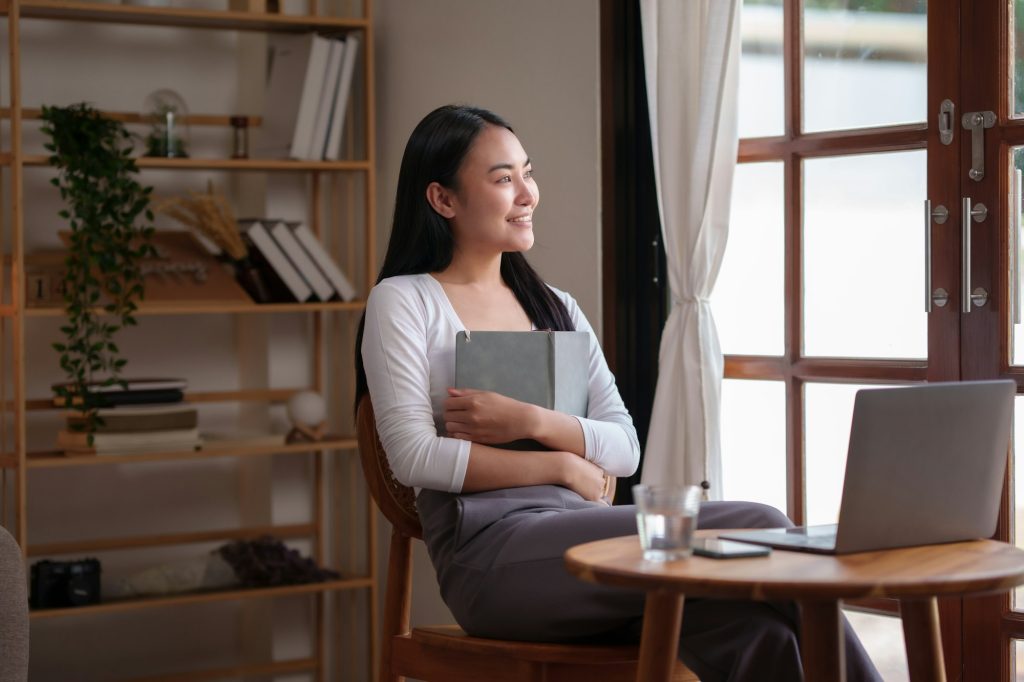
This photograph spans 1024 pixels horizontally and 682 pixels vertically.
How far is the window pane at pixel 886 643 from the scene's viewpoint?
2432mm

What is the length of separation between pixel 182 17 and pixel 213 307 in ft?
2.44

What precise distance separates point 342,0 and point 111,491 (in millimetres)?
1525

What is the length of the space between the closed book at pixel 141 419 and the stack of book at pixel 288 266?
0.36 meters

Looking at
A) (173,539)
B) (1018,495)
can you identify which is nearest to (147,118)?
(173,539)

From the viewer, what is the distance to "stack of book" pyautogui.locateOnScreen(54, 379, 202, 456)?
2.99m

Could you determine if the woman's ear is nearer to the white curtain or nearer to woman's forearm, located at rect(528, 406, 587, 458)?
woman's forearm, located at rect(528, 406, 587, 458)

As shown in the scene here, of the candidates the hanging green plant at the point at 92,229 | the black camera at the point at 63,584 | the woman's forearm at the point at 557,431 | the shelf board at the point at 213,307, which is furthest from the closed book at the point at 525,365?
→ the black camera at the point at 63,584

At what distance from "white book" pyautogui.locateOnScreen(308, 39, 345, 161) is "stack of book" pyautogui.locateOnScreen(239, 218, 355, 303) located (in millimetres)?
204

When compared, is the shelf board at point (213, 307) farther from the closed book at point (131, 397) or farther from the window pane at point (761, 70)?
the window pane at point (761, 70)

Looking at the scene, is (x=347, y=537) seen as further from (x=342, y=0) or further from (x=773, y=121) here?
(x=773, y=121)

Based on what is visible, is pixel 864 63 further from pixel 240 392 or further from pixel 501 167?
pixel 240 392

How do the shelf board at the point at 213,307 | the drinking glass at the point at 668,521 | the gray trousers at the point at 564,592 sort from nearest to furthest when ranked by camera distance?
the drinking glass at the point at 668,521 < the gray trousers at the point at 564,592 < the shelf board at the point at 213,307

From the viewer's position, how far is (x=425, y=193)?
6.97 ft

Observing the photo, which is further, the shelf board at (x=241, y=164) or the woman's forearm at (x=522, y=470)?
the shelf board at (x=241, y=164)
